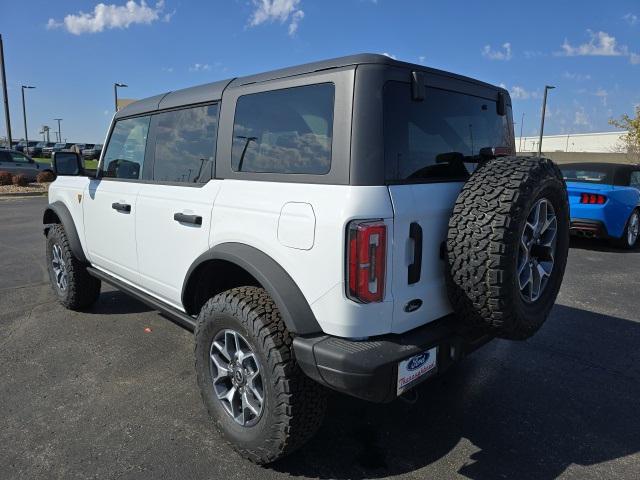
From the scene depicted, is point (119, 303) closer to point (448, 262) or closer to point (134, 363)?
point (134, 363)

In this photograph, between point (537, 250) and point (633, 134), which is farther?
point (633, 134)

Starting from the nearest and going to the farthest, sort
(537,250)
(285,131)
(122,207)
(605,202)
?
(285,131)
(537,250)
(122,207)
(605,202)

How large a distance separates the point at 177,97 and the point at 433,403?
106 inches

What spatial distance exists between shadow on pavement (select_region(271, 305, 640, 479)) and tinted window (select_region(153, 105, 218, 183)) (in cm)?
177

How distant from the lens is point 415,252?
219cm

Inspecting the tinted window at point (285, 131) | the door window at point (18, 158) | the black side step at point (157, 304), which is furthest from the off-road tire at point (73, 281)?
the door window at point (18, 158)

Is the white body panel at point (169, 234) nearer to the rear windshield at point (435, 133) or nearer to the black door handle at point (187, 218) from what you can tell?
the black door handle at point (187, 218)

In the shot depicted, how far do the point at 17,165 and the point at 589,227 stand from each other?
22513 millimetres

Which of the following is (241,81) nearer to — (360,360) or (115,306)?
(360,360)

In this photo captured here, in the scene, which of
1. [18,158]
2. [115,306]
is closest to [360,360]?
[115,306]

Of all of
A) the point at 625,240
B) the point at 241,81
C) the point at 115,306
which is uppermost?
the point at 241,81

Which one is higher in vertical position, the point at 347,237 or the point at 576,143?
the point at 576,143

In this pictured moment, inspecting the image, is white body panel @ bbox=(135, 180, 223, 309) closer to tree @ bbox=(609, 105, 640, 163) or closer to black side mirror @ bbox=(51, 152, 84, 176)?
black side mirror @ bbox=(51, 152, 84, 176)

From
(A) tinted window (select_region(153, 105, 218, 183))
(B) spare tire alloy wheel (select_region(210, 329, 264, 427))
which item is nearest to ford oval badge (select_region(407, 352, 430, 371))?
(B) spare tire alloy wheel (select_region(210, 329, 264, 427))
